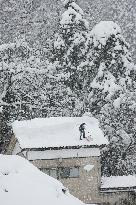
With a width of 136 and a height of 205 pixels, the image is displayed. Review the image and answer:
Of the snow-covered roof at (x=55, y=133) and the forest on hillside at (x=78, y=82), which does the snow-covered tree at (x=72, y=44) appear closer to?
the forest on hillside at (x=78, y=82)

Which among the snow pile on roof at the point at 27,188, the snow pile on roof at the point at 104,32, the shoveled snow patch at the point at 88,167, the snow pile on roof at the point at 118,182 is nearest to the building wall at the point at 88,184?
the shoveled snow patch at the point at 88,167

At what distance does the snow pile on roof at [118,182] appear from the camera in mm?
25797

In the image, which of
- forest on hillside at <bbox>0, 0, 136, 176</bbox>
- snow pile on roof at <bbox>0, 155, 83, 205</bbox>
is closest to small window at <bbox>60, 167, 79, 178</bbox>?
forest on hillside at <bbox>0, 0, 136, 176</bbox>

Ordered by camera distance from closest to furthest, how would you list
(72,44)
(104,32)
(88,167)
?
(88,167), (104,32), (72,44)

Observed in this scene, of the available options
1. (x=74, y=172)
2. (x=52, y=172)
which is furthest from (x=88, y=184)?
(x=52, y=172)

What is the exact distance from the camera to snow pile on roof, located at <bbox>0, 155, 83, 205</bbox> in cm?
773

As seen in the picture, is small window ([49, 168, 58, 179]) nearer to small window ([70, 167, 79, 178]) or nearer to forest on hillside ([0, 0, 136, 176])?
small window ([70, 167, 79, 178])

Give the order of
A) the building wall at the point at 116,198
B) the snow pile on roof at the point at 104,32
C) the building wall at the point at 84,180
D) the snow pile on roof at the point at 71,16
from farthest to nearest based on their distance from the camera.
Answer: the snow pile on roof at the point at 71,16
the snow pile on roof at the point at 104,32
the building wall at the point at 116,198
the building wall at the point at 84,180

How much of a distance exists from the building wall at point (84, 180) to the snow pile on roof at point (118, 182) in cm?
73

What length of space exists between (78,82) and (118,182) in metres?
12.3

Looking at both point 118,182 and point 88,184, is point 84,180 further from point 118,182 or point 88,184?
point 118,182

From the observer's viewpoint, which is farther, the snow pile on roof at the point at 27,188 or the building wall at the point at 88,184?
the building wall at the point at 88,184

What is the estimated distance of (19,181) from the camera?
8562mm

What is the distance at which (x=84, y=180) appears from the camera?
25.1 m
